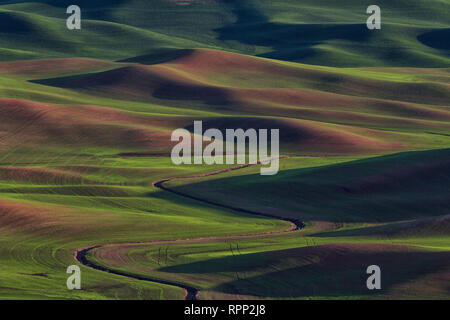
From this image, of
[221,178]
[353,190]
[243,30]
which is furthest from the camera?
[243,30]

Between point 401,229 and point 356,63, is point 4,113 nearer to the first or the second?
point 401,229

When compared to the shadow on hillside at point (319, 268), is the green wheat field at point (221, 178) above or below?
below

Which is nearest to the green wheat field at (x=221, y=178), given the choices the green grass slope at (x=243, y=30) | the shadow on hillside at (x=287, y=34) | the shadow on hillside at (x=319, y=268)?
the shadow on hillside at (x=319, y=268)

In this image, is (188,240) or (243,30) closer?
(188,240)

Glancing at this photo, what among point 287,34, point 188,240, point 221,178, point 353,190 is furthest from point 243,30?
point 188,240

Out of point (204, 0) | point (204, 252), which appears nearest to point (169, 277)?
point (204, 252)

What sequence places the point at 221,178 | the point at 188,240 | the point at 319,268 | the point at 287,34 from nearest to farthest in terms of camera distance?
the point at 319,268 < the point at 188,240 < the point at 221,178 < the point at 287,34

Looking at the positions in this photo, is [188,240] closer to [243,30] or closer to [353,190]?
[353,190]

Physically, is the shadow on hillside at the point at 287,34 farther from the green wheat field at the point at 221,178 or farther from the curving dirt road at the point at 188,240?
the curving dirt road at the point at 188,240

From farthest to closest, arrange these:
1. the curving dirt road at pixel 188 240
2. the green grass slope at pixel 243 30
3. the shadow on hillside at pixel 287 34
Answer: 1. the shadow on hillside at pixel 287 34
2. the green grass slope at pixel 243 30
3. the curving dirt road at pixel 188 240

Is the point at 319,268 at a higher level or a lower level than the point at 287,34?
lower

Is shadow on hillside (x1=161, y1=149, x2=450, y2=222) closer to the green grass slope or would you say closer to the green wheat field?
the green wheat field
